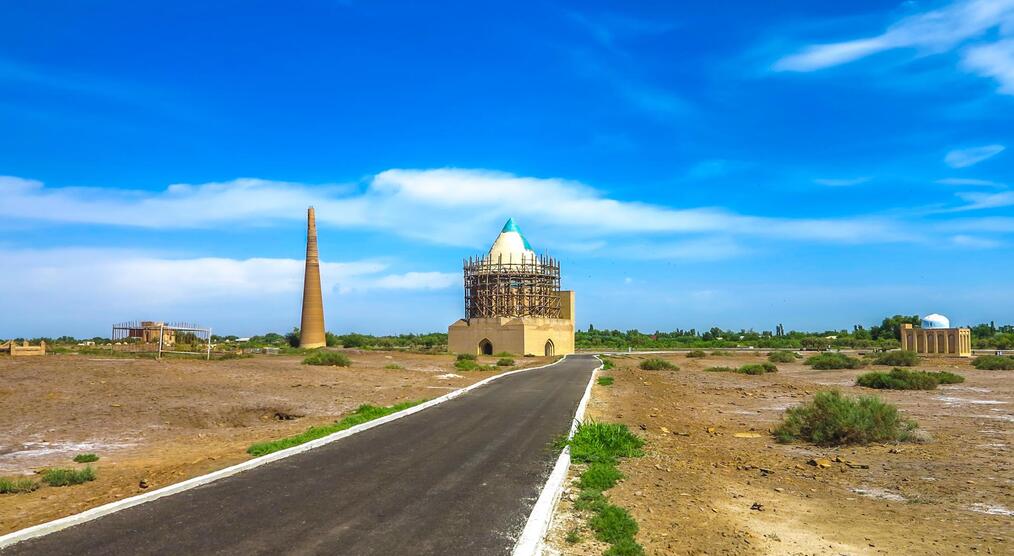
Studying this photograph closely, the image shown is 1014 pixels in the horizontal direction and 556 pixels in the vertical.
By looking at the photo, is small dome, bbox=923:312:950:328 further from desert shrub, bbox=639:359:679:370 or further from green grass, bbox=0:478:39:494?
green grass, bbox=0:478:39:494

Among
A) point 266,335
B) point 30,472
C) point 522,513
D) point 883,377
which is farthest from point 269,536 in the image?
point 266,335

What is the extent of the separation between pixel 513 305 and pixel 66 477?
169 feet

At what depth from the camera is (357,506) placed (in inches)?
317

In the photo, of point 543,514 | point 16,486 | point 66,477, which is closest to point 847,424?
point 543,514

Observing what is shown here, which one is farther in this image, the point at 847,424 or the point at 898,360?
the point at 898,360

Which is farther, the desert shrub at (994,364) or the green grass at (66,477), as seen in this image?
the desert shrub at (994,364)

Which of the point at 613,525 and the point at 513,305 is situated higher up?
the point at 513,305

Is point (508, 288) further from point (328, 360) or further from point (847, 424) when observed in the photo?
point (847, 424)

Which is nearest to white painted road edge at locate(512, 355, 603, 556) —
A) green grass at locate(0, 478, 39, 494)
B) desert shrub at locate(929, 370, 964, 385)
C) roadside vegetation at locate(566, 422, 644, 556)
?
roadside vegetation at locate(566, 422, 644, 556)

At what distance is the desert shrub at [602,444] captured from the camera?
1153 centimetres

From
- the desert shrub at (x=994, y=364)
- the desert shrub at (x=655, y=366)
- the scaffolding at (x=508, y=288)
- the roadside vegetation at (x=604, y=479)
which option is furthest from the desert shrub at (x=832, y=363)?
the roadside vegetation at (x=604, y=479)

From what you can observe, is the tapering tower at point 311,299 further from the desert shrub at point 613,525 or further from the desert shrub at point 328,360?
the desert shrub at point 613,525

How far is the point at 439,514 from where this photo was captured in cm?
779

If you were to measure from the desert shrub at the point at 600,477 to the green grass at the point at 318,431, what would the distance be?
205 inches
